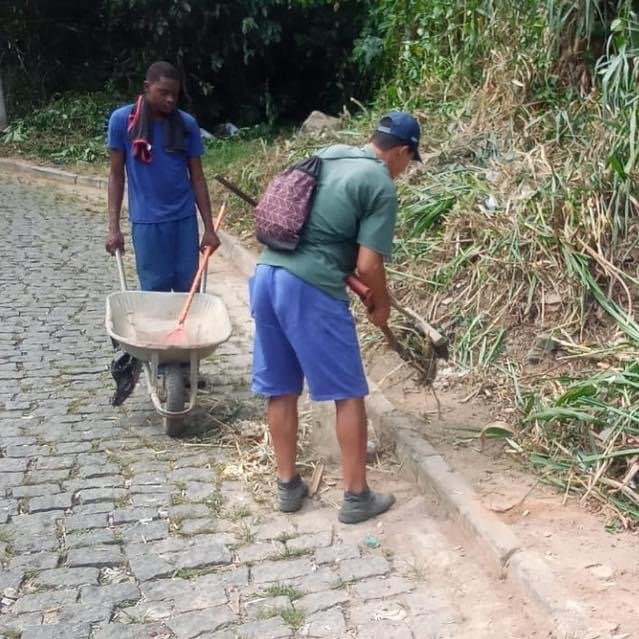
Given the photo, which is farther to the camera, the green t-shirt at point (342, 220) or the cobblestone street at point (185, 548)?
the green t-shirt at point (342, 220)

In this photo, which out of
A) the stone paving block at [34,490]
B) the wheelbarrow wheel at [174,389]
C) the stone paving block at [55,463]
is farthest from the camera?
the wheelbarrow wheel at [174,389]

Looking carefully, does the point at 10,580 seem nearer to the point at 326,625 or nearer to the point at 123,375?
the point at 326,625

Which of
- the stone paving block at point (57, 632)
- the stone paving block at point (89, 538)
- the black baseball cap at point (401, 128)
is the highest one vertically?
the black baseball cap at point (401, 128)

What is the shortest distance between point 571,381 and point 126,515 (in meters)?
2.23

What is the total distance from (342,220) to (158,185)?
1782mm

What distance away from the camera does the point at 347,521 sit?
3.97m

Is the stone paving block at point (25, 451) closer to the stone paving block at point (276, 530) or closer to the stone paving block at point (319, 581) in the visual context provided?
the stone paving block at point (276, 530)

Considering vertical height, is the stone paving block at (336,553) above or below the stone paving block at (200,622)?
below

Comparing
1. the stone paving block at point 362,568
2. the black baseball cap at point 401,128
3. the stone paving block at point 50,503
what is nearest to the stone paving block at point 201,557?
the stone paving block at point 362,568

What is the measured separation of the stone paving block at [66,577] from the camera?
3498 mm

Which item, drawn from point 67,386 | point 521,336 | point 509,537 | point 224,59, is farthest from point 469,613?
point 224,59

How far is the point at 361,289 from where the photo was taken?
3.79 meters

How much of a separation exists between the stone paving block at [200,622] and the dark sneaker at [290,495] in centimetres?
77

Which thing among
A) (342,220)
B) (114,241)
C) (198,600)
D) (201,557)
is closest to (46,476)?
(201,557)
